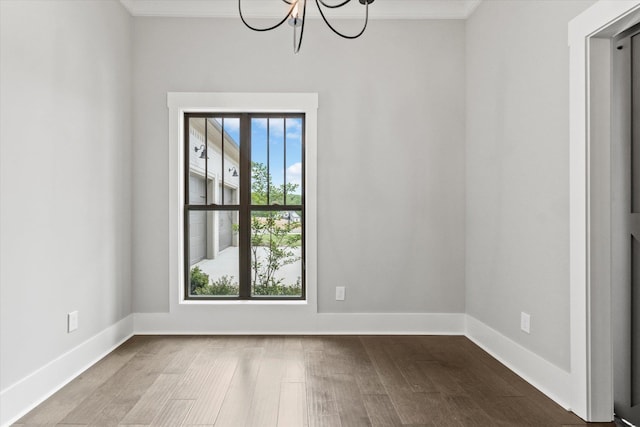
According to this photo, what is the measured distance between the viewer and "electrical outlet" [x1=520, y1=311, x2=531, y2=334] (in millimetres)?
2822

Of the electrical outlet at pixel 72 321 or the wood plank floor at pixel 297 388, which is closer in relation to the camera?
the wood plank floor at pixel 297 388

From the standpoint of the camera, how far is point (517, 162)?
9.73 ft

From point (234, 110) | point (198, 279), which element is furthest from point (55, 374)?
point (234, 110)

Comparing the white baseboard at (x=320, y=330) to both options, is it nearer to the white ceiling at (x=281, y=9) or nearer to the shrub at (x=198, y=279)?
the shrub at (x=198, y=279)

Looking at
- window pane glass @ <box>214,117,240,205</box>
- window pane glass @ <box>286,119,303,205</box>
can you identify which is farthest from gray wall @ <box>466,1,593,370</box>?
window pane glass @ <box>214,117,240,205</box>

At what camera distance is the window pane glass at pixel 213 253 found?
4.02m

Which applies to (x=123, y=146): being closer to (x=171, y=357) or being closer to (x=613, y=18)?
(x=171, y=357)

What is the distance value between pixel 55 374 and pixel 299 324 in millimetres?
1892

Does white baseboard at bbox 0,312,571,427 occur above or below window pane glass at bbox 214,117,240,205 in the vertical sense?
below

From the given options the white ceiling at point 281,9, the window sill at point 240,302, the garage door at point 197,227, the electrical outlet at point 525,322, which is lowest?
the window sill at point 240,302

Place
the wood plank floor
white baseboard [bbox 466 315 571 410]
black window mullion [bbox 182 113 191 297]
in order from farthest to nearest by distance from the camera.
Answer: black window mullion [bbox 182 113 191 297] → white baseboard [bbox 466 315 571 410] → the wood plank floor

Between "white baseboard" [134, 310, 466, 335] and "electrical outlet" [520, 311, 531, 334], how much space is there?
1001 millimetres

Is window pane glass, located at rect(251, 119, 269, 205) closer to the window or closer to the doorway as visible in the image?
the window

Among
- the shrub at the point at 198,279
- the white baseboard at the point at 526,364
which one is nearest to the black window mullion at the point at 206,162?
the shrub at the point at 198,279
